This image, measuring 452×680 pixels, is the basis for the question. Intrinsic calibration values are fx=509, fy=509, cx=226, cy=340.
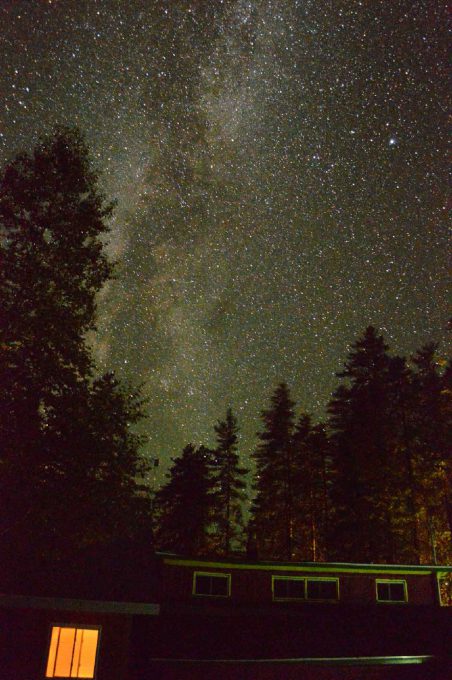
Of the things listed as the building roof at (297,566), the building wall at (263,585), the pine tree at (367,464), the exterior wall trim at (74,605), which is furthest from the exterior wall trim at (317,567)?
the pine tree at (367,464)

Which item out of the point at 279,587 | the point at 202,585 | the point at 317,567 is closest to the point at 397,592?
the point at 317,567

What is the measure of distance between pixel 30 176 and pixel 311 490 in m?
34.1

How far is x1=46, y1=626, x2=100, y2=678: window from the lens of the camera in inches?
421

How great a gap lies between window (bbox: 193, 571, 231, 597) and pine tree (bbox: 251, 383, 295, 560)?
21986 mm

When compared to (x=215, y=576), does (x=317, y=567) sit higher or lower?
higher

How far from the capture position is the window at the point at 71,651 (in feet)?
35.1

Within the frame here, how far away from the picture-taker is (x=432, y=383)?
109ft

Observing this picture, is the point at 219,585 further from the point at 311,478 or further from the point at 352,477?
the point at 311,478

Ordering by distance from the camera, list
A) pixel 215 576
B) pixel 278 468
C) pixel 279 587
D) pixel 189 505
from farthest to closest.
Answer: pixel 189 505, pixel 278 468, pixel 279 587, pixel 215 576

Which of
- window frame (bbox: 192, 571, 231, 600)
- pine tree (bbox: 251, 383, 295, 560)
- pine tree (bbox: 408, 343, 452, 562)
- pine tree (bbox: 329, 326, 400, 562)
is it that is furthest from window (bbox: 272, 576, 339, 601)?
pine tree (bbox: 251, 383, 295, 560)

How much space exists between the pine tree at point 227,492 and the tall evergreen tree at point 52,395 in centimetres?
3228

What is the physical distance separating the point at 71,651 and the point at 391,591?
1303 centimetres

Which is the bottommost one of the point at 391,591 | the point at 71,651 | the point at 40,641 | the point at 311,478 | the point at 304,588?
the point at 71,651

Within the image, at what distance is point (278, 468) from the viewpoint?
40344mm
